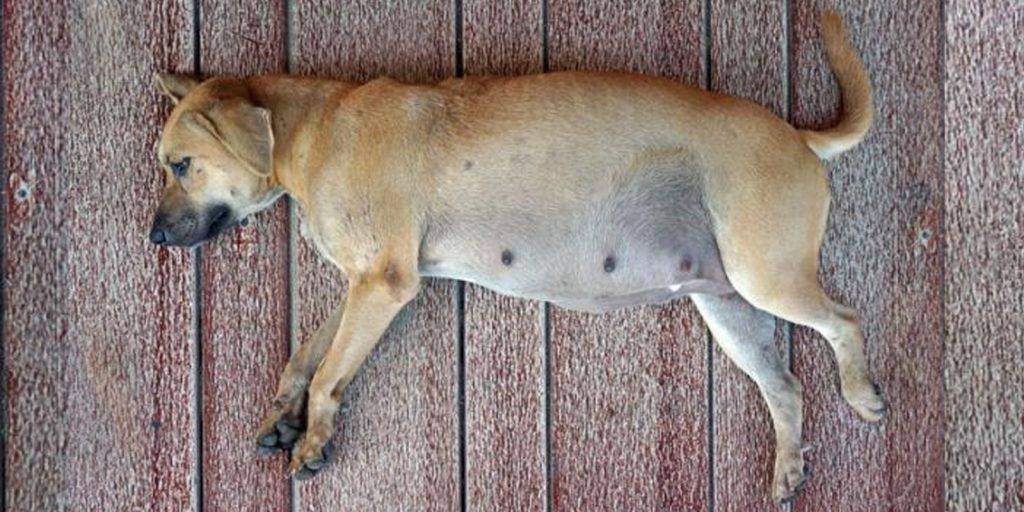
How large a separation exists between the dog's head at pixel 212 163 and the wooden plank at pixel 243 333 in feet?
0.47

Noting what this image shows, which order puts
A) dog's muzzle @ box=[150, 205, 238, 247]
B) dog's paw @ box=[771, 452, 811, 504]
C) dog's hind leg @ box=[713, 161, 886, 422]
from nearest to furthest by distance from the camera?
1. dog's hind leg @ box=[713, 161, 886, 422]
2. dog's muzzle @ box=[150, 205, 238, 247]
3. dog's paw @ box=[771, 452, 811, 504]

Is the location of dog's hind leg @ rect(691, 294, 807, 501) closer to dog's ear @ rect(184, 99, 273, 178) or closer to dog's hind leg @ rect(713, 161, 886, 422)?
dog's hind leg @ rect(713, 161, 886, 422)

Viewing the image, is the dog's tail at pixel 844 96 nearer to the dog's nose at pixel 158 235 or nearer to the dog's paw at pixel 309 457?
the dog's paw at pixel 309 457

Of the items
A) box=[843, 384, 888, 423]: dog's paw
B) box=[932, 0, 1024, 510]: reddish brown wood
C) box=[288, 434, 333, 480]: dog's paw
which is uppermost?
box=[932, 0, 1024, 510]: reddish brown wood

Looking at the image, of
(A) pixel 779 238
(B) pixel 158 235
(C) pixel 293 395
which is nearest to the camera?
(A) pixel 779 238

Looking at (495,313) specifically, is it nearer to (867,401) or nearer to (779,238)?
(779,238)

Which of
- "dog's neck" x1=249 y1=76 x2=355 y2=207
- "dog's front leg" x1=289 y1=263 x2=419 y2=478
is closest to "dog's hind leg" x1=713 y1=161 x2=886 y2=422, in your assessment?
"dog's front leg" x1=289 y1=263 x2=419 y2=478

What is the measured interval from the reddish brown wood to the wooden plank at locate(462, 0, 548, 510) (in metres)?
0.85

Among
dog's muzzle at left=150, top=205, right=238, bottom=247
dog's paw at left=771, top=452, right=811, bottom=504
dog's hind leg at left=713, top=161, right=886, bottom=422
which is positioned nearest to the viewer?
dog's hind leg at left=713, top=161, right=886, bottom=422

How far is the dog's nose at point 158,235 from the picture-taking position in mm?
1650

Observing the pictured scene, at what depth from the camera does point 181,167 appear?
1631 mm

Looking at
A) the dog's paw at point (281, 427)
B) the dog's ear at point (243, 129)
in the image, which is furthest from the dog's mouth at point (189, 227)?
the dog's paw at point (281, 427)

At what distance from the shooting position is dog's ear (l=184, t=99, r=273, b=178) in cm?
155

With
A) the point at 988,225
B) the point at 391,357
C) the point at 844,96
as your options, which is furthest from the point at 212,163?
the point at 988,225
